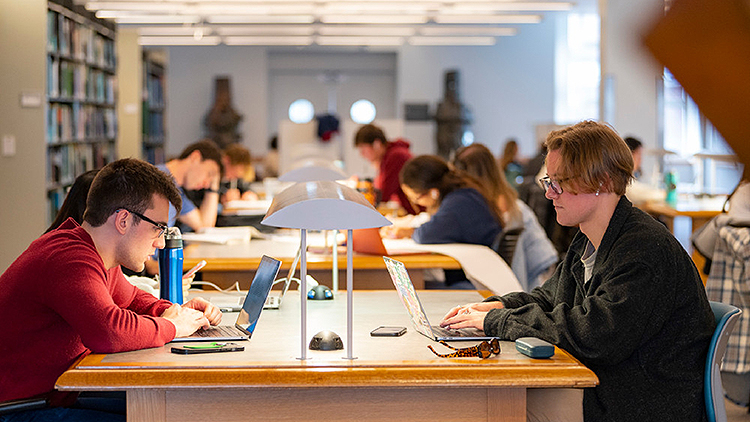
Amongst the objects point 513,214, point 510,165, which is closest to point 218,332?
point 513,214

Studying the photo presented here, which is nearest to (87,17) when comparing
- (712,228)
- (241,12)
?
(241,12)

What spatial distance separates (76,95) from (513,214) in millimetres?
4177

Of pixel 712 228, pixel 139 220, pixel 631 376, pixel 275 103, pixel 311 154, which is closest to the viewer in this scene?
pixel 631 376

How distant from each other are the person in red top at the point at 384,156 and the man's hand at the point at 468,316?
395cm

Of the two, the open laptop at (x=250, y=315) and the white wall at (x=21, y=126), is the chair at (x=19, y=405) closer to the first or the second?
the open laptop at (x=250, y=315)

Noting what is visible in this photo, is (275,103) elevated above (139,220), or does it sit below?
above

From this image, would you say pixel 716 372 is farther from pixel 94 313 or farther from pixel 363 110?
pixel 363 110

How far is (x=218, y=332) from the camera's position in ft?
6.79

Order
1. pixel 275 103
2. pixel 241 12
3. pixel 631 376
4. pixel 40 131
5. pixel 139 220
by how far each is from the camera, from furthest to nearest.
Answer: pixel 275 103 < pixel 241 12 < pixel 40 131 < pixel 139 220 < pixel 631 376

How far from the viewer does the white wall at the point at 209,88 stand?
14844 millimetres

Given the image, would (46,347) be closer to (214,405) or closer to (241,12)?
(214,405)

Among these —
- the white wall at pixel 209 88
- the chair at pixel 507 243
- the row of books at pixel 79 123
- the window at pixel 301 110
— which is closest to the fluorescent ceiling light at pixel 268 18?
the row of books at pixel 79 123

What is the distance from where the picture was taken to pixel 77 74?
6.71m

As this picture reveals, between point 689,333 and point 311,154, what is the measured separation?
18.8 ft
